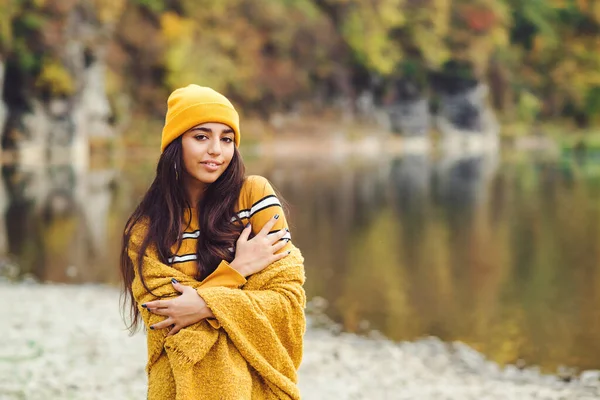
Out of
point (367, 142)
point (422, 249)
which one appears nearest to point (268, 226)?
point (422, 249)

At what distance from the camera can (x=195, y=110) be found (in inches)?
104

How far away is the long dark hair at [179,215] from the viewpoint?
2686 millimetres

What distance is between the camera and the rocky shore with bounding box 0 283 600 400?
5.79 metres

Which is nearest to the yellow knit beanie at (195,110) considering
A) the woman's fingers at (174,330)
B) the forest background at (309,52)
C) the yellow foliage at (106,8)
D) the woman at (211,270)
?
the woman at (211,270)

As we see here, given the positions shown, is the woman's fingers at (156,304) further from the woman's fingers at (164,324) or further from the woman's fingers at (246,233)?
the woman's fingers at (246,233)

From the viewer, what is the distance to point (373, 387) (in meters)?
6.27

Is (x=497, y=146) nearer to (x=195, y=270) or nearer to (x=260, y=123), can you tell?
(x=260, y=123)

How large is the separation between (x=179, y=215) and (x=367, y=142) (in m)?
55.8

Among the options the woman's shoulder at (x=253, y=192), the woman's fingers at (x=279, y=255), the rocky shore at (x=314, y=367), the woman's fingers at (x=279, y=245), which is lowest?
the rocky shore at (x=314, y=367)

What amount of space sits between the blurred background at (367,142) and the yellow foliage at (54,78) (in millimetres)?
69

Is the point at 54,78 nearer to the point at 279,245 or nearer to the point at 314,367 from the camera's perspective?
the point at 314,367

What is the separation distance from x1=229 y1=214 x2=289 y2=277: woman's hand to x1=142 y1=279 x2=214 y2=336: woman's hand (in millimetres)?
164

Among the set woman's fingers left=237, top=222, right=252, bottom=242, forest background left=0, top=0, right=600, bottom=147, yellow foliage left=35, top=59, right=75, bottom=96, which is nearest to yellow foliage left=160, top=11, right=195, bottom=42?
forest background left=0, top=0, right=600, bottom=147

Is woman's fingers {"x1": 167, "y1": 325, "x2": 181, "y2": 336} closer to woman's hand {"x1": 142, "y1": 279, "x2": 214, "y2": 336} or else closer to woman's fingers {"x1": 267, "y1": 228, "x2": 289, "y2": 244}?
woman's hand {"x1": 142, "y1": 279, "x2": 214, "y2": 336}
